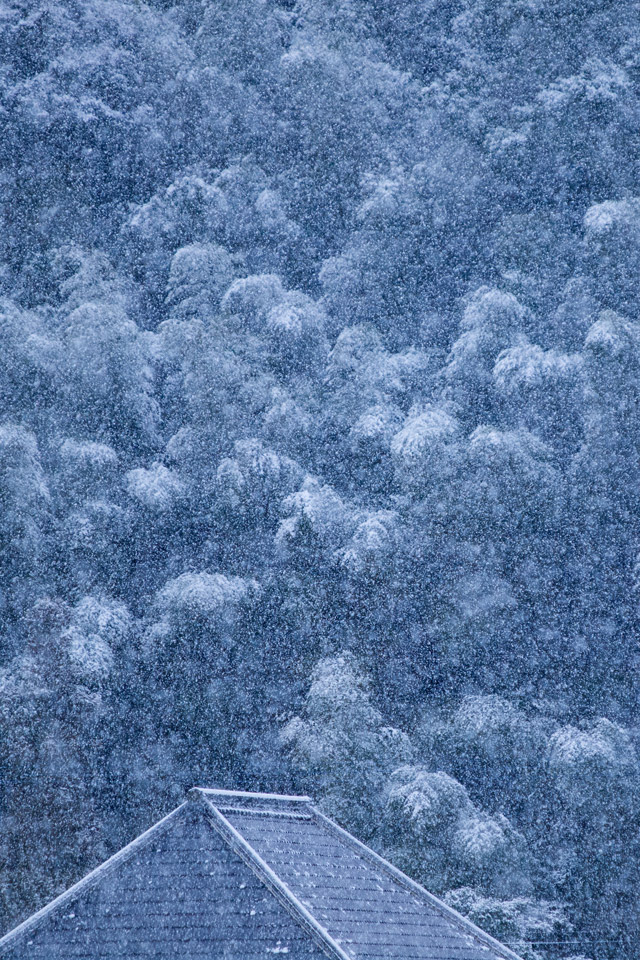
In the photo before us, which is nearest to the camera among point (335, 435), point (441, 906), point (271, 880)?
point (271, 880)

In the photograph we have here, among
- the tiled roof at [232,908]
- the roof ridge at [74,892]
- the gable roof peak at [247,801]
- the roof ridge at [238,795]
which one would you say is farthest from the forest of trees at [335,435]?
the roof ridge at [74,892]

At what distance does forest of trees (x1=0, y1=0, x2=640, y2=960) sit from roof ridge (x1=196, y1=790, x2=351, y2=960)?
576 cm

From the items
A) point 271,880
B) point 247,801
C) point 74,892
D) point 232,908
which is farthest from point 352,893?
point 74,892

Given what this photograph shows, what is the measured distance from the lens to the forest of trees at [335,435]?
42.7ft

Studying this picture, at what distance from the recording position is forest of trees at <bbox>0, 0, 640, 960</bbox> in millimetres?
13008

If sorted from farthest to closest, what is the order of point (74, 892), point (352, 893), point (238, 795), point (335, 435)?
1. point (335, 435)
2. point (238, 795)
3. point (352, 893)
4. point (74, 892)

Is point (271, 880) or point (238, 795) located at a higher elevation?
point (238, 795)

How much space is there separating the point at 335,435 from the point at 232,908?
11359mm

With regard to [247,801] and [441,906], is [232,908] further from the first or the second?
[441,906]

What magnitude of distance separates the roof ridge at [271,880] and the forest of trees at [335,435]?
5.76 metres

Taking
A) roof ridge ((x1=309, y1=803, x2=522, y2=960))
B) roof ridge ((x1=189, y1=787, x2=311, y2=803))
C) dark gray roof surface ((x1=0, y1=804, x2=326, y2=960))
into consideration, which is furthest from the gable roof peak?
roof ridge ((x1=309, y1=803, x2=522, y2=960))

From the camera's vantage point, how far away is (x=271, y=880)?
605cm

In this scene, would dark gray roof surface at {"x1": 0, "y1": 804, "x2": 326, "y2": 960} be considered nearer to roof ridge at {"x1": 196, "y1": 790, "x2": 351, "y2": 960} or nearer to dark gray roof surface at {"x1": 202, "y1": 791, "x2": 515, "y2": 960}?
roof ridge at {"x1": 196, "y1": 790, "x2": 351, "y2": 960}

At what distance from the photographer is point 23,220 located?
19141 millimetres
